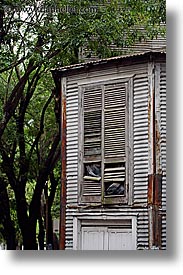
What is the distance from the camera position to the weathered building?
2.97 metres

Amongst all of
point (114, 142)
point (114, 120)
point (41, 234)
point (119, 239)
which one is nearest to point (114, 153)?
point (114, 142)

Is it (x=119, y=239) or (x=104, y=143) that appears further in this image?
(x=104, y=143)

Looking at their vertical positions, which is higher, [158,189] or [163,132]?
[163,132]

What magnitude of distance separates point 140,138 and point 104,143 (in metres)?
0.17

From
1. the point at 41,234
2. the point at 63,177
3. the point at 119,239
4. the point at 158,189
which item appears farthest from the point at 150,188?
the point at 41,234

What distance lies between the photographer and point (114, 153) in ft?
10.0

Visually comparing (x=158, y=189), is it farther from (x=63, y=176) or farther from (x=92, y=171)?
(x=63, y=176)

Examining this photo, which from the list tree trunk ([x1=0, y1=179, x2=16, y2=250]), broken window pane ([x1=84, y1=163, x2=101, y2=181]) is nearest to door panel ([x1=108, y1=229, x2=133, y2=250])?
broken window pane ([x1=84, y1=163, x2=101, y2=181])

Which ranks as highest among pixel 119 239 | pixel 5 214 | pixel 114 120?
pixel 114 120

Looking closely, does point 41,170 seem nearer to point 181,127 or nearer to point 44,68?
point 44,68

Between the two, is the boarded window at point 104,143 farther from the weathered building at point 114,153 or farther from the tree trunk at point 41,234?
the tree trunk at point 41,234

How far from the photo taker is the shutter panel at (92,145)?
9.99 feet

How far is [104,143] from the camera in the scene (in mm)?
3082

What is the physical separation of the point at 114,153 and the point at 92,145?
11 cm
